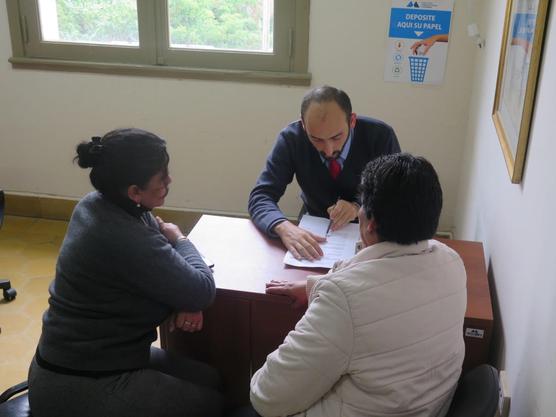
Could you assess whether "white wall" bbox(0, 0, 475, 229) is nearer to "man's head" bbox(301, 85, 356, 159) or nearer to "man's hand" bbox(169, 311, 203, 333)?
"man's head" bbox(301, 85, 356, 159)

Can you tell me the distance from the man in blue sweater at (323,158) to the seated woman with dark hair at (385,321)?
81 cm

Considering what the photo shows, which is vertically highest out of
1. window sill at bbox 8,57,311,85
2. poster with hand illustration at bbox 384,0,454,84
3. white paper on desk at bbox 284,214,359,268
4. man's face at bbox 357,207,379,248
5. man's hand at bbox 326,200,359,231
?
poster with hand illustration at bbox 384,0,454,84

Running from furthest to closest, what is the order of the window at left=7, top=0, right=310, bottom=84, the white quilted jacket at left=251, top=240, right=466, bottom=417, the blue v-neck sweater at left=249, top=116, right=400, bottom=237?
the window at left=7, top=0, right=310, bottom=84 → the blue v-neck sweater at left=249, top=116, right=400, bottom=237 → the white quilted jacket at left=251, top=240, right=466, bottom=417

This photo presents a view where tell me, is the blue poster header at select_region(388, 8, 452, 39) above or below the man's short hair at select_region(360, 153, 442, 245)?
above

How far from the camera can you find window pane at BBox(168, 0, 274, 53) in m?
3.25

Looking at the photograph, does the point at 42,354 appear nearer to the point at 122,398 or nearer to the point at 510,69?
the point at 122,398

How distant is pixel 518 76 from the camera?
5.47 feet

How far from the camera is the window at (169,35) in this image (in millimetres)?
3234

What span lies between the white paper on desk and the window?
4.63 ft

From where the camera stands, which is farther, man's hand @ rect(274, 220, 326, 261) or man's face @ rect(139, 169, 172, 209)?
man's hand @ rect(274, 220, 326, 261)

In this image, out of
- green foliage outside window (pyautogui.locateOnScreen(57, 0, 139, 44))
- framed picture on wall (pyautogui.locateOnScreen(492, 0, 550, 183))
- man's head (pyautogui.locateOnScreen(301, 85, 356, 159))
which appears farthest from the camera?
green foliage outside window (pyautogui.locateOnScreen(57, 0, 139, 44))

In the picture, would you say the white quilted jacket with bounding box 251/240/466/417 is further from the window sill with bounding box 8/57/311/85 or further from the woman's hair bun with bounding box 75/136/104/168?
the window sill with bounding box 8/57/311/85

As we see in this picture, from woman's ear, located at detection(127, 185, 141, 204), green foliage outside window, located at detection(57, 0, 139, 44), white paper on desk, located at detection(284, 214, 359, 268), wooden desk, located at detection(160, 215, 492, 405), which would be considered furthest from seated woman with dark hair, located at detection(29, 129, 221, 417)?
green foliage outside window, located at detection(57, 0, 139, 44)

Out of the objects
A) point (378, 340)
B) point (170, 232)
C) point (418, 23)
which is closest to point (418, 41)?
point (418, 23)
